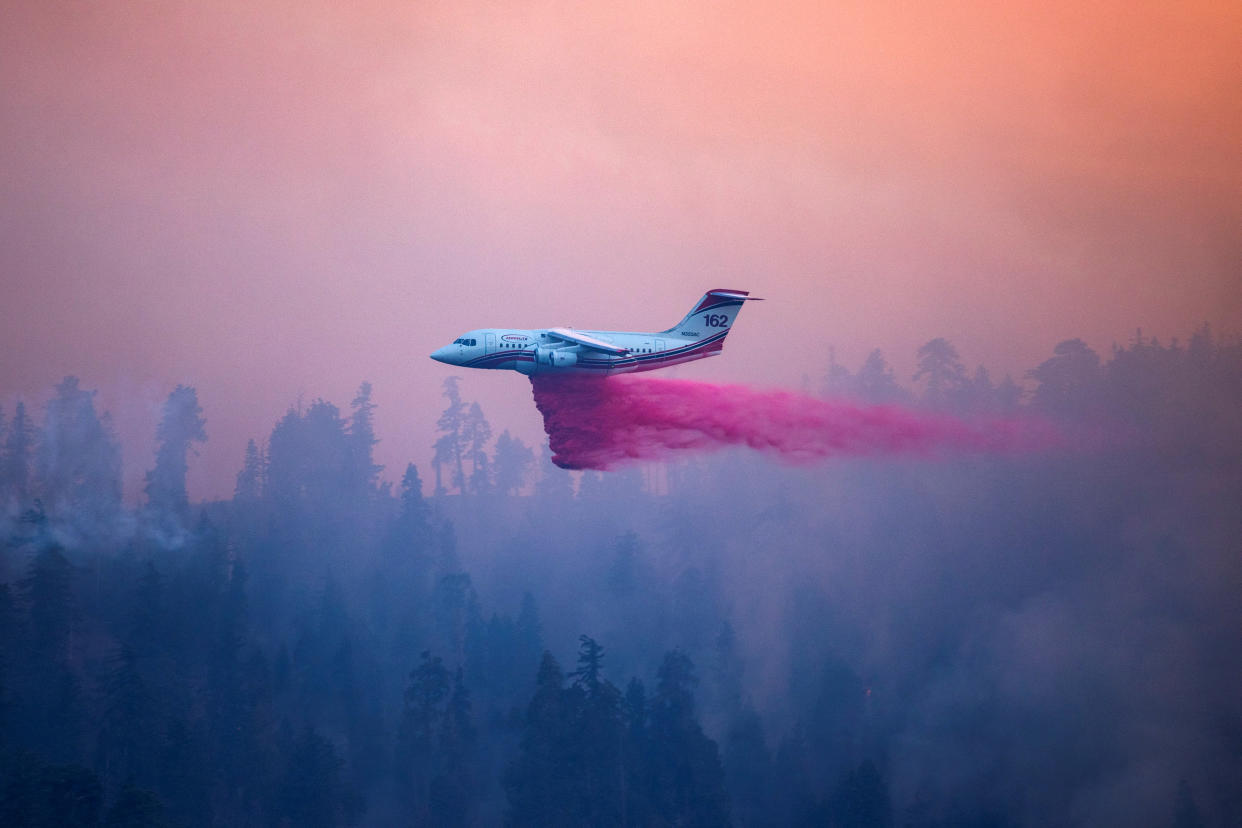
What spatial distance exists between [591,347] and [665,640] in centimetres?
4524

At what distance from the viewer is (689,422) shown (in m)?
36.5

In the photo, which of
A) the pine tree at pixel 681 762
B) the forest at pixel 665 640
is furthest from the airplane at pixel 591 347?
the pine tree at pixel 681 762

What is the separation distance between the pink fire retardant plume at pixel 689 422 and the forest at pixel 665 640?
10.4m

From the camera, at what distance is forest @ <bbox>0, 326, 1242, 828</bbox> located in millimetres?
53781

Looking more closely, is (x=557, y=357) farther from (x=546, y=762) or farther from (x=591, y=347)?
(x=546, y=762)

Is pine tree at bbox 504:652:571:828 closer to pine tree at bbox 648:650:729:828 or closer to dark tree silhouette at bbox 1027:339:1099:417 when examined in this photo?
pine tree at bbox 648:650:729:828

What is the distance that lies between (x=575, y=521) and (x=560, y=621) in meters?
11.1

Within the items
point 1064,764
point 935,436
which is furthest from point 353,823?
→ point 1064,764

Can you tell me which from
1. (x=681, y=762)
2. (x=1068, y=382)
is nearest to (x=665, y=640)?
(x=681, y=762)

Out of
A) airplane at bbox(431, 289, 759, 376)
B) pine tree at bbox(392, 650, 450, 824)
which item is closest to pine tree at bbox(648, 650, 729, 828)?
pine tree at bbox(392, 650, 450, 824)

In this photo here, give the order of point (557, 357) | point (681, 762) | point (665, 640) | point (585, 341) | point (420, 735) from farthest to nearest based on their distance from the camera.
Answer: point (665, 640) < point (420, 735) < point (681, 762) < point (557, 357) < point (585, 341)

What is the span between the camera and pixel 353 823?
53719 mm

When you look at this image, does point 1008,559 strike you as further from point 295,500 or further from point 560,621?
point 295,500

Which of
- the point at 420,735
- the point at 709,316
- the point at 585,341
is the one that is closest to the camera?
the point at 585,341
